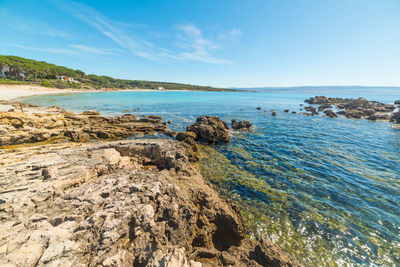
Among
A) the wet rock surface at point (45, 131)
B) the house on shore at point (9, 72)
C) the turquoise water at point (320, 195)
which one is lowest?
the turquoise water at point (320, 195)

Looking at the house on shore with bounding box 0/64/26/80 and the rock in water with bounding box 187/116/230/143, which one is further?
the house on shore with bounding box 0/64/26/80

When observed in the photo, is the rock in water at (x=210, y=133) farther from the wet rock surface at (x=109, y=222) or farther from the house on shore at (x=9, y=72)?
the house on shore at (x=9, y=72)

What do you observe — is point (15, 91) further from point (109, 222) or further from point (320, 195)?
point (320, 195)

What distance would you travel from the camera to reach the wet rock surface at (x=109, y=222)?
3500 mm

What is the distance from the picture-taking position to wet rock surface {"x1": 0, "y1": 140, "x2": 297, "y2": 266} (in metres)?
3.50

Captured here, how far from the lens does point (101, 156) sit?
8.31 meters

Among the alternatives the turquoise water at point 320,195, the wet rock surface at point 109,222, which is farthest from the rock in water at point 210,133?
the wet rock surface at point 109,222

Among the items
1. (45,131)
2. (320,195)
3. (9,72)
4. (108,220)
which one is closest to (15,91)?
(9,72)

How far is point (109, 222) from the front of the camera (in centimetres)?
409

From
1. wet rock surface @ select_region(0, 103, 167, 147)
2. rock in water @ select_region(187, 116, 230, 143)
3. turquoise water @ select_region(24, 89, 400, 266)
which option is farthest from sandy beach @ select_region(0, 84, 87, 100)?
turquoise water @ select_region(24, 89, 400, 266)

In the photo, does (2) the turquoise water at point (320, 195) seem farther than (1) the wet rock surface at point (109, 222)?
Yes

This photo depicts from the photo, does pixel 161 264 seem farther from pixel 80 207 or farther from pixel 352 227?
pixel 352 227

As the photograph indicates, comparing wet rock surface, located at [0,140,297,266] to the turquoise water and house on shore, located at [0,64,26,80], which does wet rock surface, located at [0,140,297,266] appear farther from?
house on shore, located at [0,64,26,80]

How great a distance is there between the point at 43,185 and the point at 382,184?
747 inches
